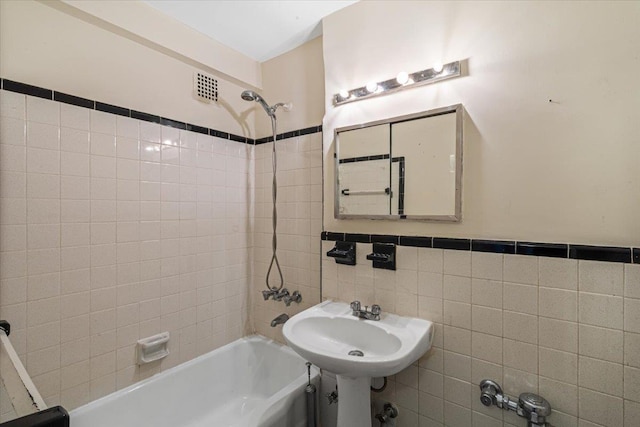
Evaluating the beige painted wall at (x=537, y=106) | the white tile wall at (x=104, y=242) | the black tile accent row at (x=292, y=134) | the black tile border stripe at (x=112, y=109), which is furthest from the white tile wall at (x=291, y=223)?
the black tile border stripe at (x=112, y=109)

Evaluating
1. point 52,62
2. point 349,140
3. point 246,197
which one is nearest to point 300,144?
point 349,140

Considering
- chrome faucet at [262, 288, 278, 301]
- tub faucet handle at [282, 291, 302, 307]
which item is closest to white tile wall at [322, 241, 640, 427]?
tub faucet handle at [282, 291, 302, 307]

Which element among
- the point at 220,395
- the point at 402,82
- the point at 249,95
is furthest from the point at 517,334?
the point at 249,95

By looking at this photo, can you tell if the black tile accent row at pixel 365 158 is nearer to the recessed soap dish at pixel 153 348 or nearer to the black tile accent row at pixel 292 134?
the black tile accent row at pixel 292 134

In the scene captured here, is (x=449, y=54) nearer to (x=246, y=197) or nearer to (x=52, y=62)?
(x=246, y=197)

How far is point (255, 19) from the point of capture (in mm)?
1647

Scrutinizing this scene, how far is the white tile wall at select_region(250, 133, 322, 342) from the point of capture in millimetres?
1814

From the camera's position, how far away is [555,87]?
1035mm

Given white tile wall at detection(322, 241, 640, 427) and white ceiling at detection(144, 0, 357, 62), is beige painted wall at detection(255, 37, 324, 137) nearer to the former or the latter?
white ceiling at detection(144, 0, 357, 62)

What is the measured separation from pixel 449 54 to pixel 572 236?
2.90ft

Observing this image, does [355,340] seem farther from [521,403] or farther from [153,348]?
[153,348]

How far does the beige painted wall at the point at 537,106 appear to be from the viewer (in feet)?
3.09

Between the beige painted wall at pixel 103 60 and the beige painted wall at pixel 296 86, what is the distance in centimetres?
30

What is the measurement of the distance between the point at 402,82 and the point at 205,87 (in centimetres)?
126
